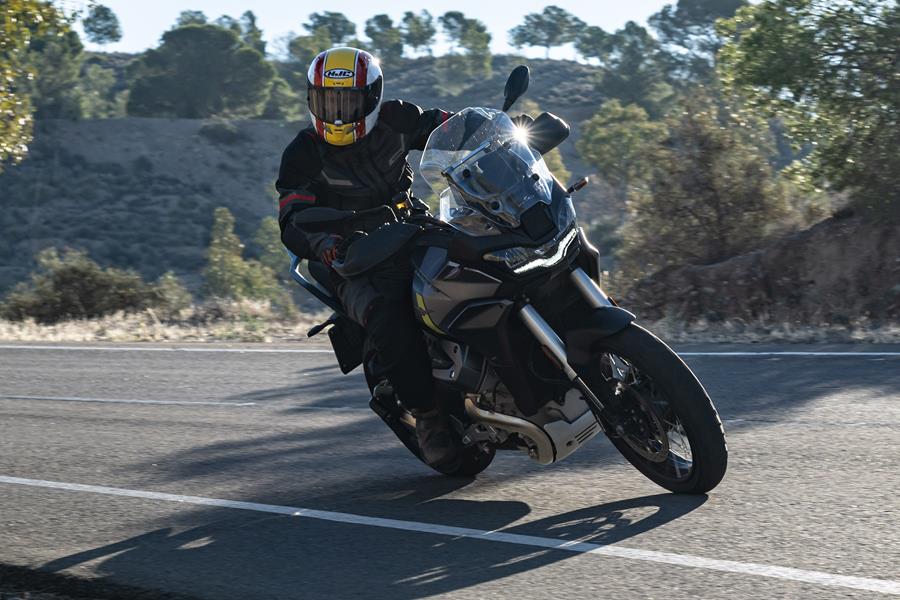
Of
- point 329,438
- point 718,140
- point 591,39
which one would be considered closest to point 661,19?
point 591,39

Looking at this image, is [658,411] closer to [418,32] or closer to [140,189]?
[140,189]

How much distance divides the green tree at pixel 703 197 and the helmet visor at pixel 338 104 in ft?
37.0

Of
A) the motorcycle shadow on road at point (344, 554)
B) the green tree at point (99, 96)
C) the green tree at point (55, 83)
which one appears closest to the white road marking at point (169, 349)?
the motorcycle shadow on road at point (344, 554)

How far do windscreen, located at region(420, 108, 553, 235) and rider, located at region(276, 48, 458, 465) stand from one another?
518mm

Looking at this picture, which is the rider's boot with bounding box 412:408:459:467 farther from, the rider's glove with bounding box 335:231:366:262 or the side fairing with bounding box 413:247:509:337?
the rider's glove with bounding box 335:231:366:262

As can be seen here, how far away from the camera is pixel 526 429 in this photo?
197 inches

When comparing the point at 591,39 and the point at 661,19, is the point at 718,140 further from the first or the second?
the point at 591,39

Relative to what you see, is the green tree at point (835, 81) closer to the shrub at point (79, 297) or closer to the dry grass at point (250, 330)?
the dry grass at point (250, 330)

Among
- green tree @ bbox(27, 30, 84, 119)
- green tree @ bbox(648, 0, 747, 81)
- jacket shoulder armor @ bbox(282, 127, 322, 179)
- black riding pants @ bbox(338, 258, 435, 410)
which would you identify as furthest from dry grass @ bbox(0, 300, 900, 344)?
green tree @ bbox(648, 0, 747, 81)

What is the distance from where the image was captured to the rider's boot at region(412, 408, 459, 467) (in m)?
5.55

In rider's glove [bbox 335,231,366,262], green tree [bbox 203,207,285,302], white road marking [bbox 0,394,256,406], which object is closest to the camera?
rider's glove [bbox 335,231,366,262]

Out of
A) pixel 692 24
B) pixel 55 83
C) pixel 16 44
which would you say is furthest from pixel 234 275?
pixel 692 24

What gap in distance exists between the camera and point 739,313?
14.7m

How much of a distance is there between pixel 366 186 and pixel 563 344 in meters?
1.56
